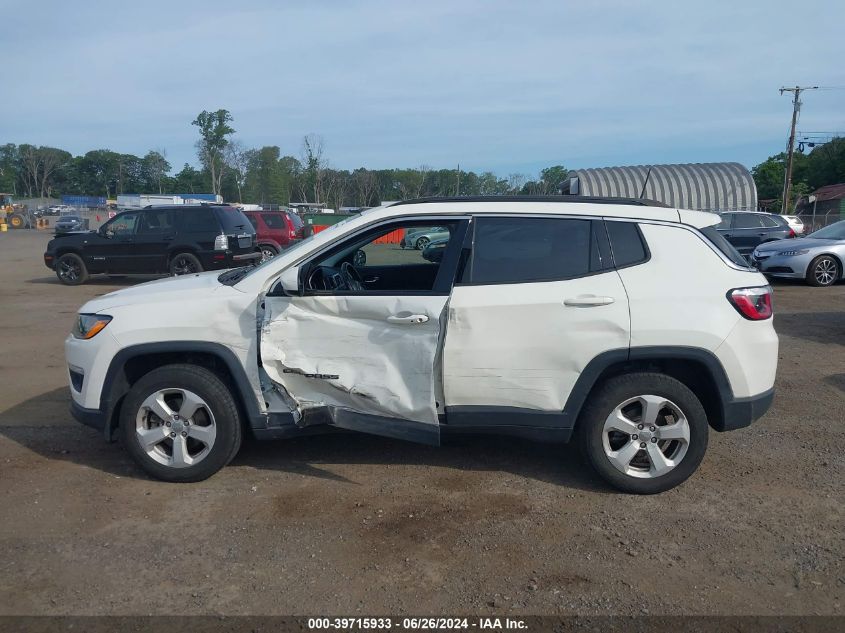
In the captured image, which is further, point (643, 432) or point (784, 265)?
point (784, 265)

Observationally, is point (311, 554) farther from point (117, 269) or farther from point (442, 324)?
point (117, 269)

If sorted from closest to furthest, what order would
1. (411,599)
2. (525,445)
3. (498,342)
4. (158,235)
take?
(411,599)
(498,342)
(525,445)
(158,235)

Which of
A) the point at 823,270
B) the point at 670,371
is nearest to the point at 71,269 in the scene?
the point at 670,371

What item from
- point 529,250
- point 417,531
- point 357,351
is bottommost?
point 417,531

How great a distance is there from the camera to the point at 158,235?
49.2 ft

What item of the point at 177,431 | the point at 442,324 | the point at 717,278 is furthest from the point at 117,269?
the point at 717,278

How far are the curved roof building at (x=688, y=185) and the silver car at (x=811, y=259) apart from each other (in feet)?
37.0

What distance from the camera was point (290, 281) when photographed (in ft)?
13.8

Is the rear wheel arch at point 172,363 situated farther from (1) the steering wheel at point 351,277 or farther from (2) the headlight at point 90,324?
(1) the steering wheel at point 351,277

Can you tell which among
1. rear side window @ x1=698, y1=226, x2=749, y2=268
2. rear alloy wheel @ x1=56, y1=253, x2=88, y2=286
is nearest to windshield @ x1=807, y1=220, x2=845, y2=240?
rear side window @ x1=698, y1=226, x2=749, y2=268

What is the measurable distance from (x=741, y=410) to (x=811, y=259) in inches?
458

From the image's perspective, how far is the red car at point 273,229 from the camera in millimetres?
19859

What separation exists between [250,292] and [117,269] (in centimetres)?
1253

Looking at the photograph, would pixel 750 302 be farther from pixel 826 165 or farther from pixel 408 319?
pixel 826 165
